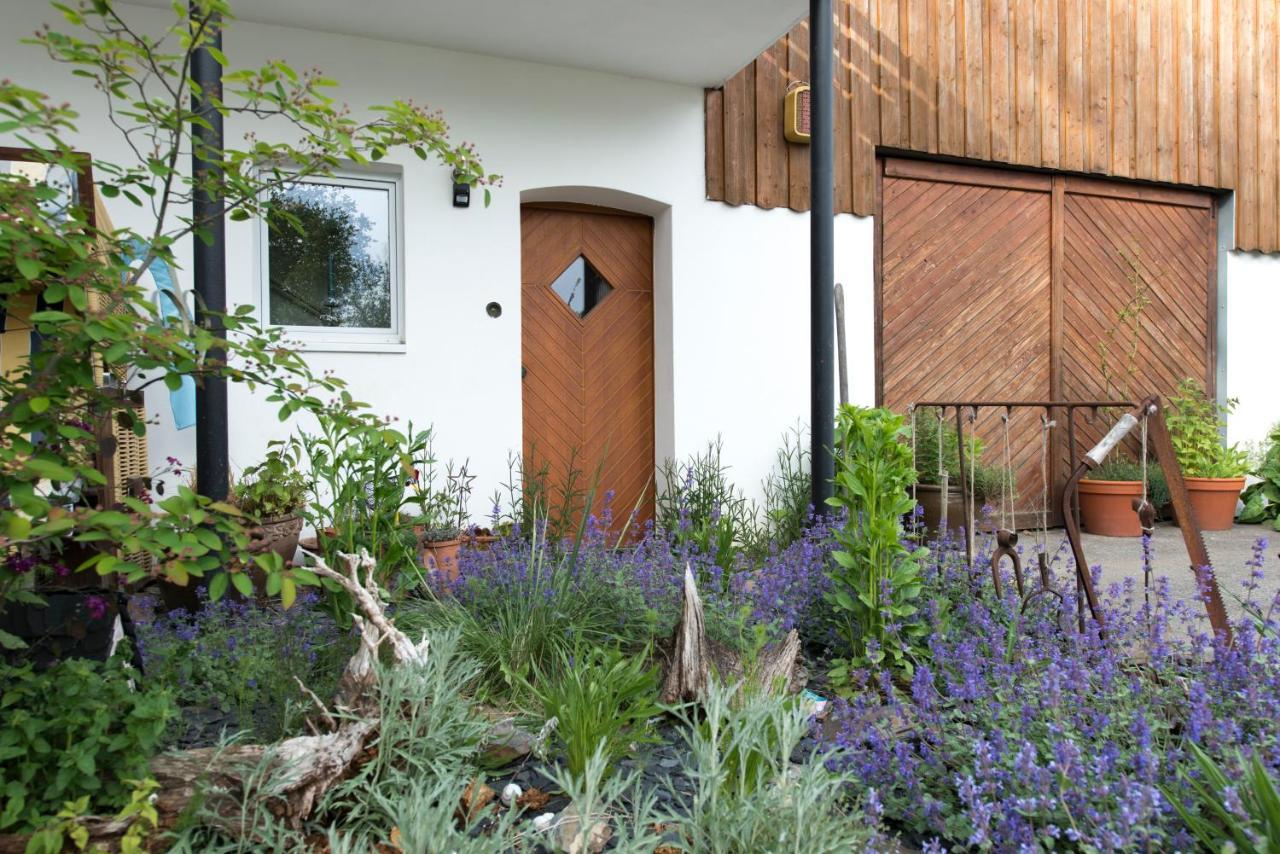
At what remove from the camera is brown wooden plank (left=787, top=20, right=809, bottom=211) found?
18.4ft

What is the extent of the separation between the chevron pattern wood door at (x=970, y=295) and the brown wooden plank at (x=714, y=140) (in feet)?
4.55

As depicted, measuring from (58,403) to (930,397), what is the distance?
18.6 ft

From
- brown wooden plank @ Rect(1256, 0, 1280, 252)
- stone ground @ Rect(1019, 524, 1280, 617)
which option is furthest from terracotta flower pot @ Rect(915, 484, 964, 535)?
brown wooden plank @ Rect(1256, 0, 1280, 252)

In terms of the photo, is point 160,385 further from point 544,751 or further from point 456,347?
point 544,751

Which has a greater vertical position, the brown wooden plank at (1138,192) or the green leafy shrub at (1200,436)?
the brown wooden plank at (1138,192)

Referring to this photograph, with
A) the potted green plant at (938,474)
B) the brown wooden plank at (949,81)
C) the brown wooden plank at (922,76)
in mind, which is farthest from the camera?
the brown wooden plank at (949,81)

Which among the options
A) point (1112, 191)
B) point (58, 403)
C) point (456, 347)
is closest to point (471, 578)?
point (58, 403)

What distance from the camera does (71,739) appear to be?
156 centimetres

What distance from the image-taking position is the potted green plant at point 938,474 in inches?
220

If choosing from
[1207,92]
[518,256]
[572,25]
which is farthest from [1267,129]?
[518,256]

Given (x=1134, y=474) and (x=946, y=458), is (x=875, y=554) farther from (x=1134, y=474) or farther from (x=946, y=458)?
(x=1134, y=474)

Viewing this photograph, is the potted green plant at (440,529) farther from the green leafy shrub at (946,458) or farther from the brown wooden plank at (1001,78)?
the brown wooden plank at (1001,78)

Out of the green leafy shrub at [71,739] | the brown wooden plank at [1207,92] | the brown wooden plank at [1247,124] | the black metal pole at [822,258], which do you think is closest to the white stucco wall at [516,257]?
the black metal pole at [822,258]

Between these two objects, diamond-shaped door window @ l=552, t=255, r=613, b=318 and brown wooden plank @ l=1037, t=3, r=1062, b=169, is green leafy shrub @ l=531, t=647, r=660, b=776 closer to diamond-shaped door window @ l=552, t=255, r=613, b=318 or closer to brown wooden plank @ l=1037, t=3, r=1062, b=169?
diamond-shaped door window @ l=552, t=255, r=613, b=318
